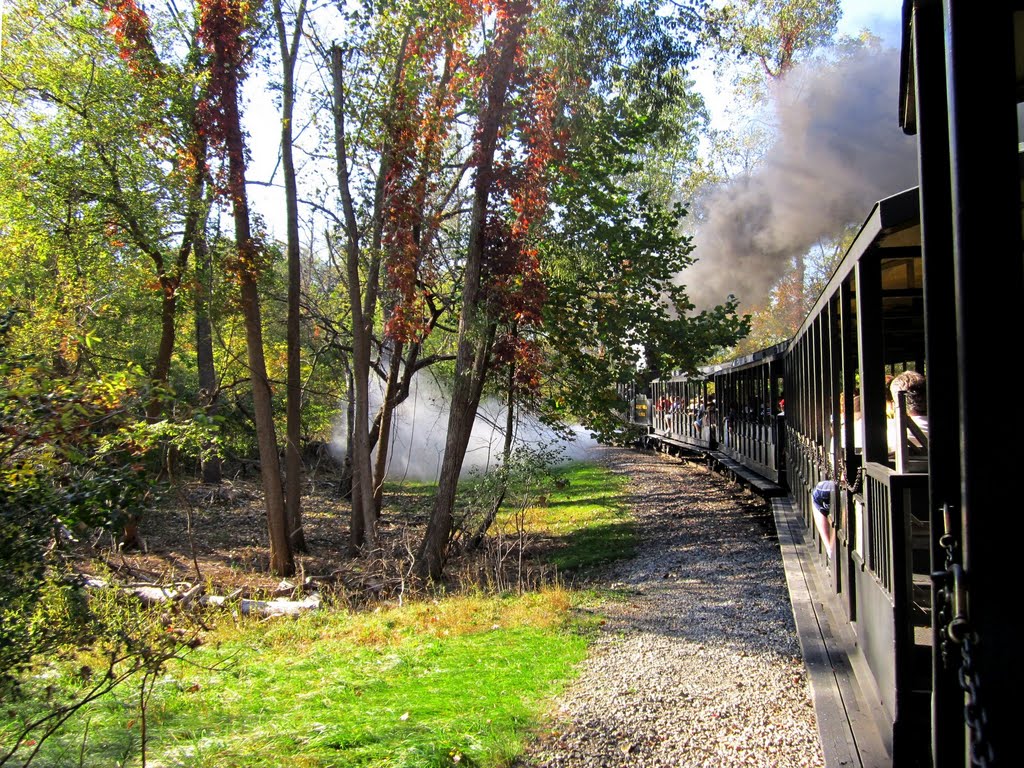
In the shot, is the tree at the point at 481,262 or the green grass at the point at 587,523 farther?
the green grass at the point at 587,523

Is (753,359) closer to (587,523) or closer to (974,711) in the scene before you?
(587,523)

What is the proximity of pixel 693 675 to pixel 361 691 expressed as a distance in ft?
8.59

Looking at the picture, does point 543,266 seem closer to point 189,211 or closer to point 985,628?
point 189,211

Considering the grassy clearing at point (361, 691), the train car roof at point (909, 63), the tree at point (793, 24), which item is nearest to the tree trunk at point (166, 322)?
the grassy clearing at point (361, 691)

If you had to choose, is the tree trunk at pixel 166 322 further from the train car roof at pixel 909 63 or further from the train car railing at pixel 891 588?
the train car roof at pixel 909 63

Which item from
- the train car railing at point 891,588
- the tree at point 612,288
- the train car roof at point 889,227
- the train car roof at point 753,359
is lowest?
the train car railing at point 891,588

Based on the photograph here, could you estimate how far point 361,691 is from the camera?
6746mm

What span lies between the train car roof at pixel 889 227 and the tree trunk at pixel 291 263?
11.8 m

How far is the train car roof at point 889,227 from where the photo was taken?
3473 millimetres

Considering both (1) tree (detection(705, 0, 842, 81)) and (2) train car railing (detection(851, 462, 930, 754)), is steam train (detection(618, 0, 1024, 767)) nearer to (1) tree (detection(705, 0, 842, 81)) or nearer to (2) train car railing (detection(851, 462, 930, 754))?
(2) train car railing (detection(851, 462, 930, 754))

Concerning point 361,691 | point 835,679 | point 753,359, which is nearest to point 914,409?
point 835,679

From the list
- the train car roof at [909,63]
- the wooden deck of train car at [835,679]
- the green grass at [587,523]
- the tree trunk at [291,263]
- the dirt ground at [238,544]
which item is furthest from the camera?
the tree trunk at [291,263]

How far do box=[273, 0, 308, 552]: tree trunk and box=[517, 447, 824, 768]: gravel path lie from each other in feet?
22.3

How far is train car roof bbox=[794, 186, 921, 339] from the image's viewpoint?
347cm
